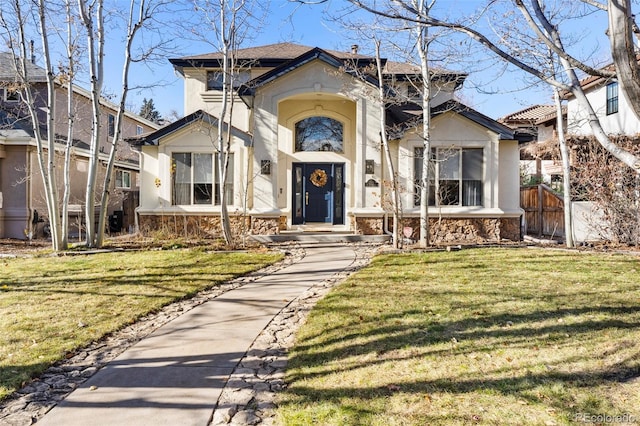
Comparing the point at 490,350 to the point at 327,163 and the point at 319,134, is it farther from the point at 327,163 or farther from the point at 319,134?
the point at 319,134

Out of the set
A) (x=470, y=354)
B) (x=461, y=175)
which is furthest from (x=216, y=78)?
(x=470, y=354)

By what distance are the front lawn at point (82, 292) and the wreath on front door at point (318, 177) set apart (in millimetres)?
4882

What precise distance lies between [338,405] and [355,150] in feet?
39.1

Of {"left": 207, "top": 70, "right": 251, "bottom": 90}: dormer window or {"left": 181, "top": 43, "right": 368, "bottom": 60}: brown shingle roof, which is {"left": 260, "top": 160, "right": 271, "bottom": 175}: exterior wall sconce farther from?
{"left": 181, "top": 43, "right": 368, "bottom": 60}: brown shingle roof

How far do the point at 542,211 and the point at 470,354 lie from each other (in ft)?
44.2

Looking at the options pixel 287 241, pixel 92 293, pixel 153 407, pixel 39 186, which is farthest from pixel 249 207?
pixel 153 407

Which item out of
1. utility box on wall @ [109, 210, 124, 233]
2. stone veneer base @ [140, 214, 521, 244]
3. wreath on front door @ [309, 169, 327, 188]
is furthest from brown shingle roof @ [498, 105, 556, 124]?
utility box on wall @ [109, 210, 124, 233]

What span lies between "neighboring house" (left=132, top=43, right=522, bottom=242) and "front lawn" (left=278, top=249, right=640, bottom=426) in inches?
258

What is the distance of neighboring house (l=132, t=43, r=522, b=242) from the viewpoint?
13227mm

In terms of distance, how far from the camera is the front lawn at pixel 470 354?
301cm

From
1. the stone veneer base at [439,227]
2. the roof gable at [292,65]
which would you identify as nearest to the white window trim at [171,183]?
the stone veneer base at [439,227]

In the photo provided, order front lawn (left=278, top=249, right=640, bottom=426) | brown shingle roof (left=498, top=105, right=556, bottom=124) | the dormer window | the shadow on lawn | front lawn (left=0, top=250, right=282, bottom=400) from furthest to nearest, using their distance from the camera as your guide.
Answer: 1. brown shingle roof (left=498, top=105, right=556, bottom=124)
2. the dormer window
3. front lawn (left=0, top=250, right=282, bottom=400)
4. the shadow on lawn
5. front lawn (left=278, top=249, right=640, bottom=426)

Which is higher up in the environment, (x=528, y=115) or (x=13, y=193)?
(x=528, y=115)

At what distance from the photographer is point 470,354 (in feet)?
13.0
